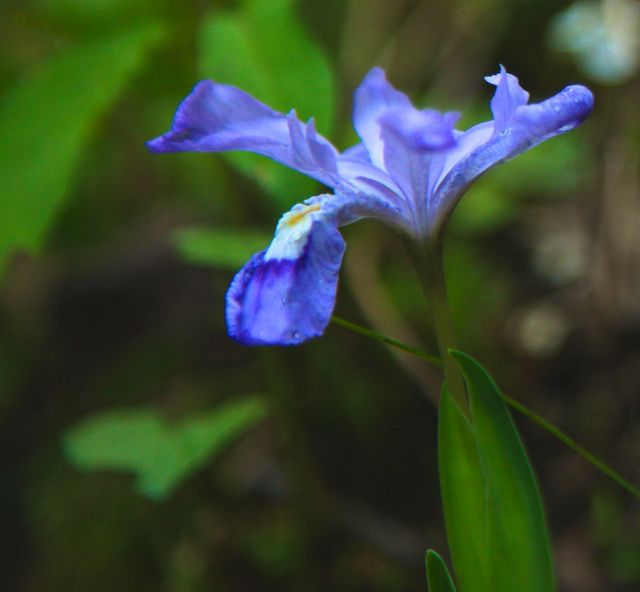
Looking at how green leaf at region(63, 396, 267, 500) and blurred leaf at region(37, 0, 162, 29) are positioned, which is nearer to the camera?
green leaf at region(63, 396, 267, 500)

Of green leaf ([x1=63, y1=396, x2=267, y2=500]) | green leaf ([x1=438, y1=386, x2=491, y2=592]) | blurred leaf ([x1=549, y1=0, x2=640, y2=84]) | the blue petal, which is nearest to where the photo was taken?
the blue petal

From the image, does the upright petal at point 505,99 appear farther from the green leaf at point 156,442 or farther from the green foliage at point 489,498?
the green leaf at point 156,442

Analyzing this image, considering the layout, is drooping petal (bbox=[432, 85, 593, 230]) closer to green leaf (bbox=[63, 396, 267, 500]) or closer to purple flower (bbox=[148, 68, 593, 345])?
purple flower (bbox=[148, 68, 593, 345])

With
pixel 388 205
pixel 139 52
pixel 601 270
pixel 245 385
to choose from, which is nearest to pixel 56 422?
pixel 245 385

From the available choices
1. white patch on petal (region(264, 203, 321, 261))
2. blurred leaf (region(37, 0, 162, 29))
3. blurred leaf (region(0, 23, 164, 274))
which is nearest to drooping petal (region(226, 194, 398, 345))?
white patch on petal (region(264, 203, 321, 261))

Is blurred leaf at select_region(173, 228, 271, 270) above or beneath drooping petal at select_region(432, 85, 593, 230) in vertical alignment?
above

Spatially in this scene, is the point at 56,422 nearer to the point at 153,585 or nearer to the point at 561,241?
the point at 153,585

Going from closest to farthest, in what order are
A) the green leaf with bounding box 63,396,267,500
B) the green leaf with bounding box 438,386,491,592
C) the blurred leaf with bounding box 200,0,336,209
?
the green leaf with bounding box 438,386,491,592 < the blurred leaf with bounding box 200,0,336,209 < the green leaf with bounding box 63,396,267,500

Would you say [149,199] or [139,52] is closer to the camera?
[139,52]
